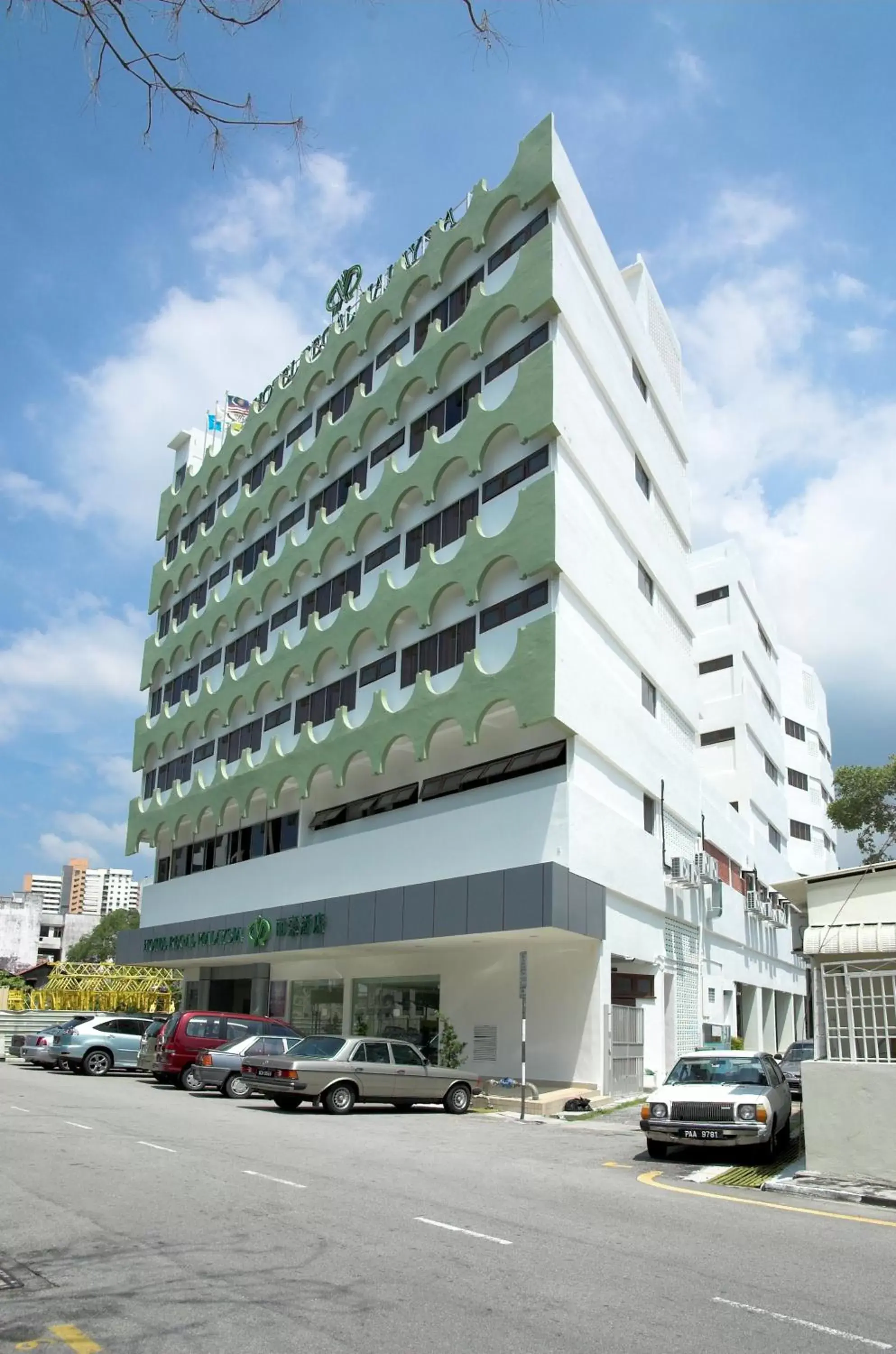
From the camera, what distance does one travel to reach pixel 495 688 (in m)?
28.1

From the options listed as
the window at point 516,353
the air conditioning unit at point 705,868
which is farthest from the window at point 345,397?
the air conditioning unit at point 705,868

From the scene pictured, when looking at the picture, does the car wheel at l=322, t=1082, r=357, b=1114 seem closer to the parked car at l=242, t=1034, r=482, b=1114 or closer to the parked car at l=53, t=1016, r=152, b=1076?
the parked car at l=242, t=1034, r=482, b=1114

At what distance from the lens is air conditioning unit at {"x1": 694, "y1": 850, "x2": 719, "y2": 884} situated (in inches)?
1375

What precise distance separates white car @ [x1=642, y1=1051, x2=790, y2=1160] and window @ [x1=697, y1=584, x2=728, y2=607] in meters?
39.8

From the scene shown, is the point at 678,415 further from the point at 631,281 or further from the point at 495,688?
the point at 495,688

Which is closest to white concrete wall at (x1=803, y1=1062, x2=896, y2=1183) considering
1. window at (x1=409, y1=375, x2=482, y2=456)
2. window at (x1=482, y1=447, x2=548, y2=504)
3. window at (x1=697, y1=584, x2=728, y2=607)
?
window at (x1=482, y1=447, x2=548, y2=504)

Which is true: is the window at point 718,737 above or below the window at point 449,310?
below

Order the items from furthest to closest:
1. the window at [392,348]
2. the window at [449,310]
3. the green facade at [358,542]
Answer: the window at [392,348] < the window at [449,310] < the green facade at [358,542]

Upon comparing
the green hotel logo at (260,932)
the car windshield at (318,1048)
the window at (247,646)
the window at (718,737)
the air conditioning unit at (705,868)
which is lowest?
the car windshield at (318,1048)

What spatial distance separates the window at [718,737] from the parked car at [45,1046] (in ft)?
101

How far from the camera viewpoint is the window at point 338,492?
39156mm

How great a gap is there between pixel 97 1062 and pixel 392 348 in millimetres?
25616

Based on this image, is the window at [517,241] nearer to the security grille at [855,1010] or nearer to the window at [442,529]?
the window at [442,529]

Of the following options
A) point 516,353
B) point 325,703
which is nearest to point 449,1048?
point 325,703
